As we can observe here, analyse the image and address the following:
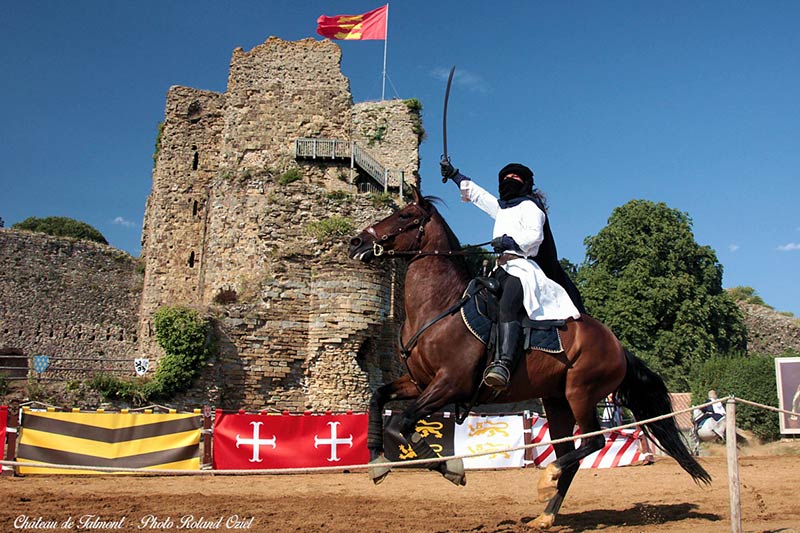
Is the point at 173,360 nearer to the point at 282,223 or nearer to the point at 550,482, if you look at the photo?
the point at 282,223

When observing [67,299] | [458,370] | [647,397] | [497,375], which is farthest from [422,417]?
[67,299]

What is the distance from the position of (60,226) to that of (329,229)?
4596 centimetres

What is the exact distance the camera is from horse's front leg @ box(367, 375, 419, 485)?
6535mm

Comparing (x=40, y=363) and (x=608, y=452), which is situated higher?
(x=40, y=363)

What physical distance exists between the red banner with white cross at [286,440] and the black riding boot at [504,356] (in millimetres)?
8431

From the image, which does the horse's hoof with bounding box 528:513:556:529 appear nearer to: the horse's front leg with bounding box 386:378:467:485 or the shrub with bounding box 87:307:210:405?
the horse's front leg with bounding box 386:378:467:485

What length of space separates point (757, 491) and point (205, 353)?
14660 millimetres

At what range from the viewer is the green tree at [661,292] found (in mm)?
33375

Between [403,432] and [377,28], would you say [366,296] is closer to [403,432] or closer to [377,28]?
[403,432]

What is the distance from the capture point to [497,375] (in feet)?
21.2

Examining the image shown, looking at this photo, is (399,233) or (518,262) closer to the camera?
(518,262)

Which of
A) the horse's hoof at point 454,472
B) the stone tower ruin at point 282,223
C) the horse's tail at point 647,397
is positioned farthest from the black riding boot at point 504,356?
the stone tower ruin at point 282,223

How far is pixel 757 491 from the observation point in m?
10.1

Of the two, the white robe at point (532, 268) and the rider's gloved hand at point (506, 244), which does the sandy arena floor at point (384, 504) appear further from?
the rider's gloved hand at point (506, 244)
